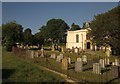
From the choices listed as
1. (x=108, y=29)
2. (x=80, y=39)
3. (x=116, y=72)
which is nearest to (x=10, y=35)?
(x=108, y=29)

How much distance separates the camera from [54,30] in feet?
308

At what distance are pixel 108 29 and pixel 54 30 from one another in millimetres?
58074

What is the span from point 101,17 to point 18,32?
61.8 feet

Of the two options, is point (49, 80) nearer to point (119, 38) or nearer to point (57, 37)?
point (119, 38)

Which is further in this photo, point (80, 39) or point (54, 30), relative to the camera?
point (54, 30)

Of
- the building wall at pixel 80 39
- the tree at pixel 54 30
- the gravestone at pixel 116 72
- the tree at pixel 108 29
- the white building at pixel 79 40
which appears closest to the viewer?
the gravestone at pixel 116 72

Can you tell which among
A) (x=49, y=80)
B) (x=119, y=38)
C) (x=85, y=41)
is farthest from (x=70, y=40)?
(x=49, y=80)

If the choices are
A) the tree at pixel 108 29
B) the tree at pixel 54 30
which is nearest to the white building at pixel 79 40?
the tree at pixel 54 30

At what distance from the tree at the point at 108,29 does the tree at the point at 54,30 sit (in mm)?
49619

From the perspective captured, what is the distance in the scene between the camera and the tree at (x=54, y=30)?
3533 inches

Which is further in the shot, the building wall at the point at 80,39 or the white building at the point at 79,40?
the building wall at the point at 80,39

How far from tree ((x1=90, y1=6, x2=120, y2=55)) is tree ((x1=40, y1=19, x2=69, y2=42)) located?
163 feet

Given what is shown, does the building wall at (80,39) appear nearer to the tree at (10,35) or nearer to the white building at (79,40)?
→ the white building at (79,40)

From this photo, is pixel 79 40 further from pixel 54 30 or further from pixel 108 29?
pixel 108 29
